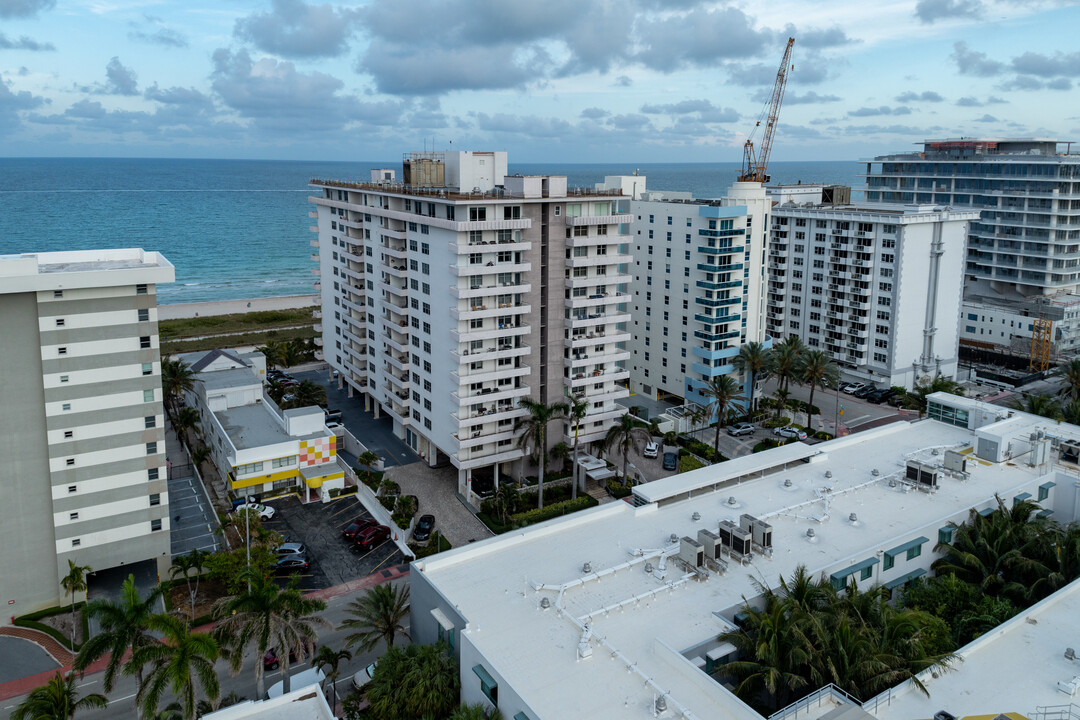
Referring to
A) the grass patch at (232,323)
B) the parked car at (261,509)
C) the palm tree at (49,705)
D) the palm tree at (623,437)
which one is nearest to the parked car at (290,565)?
the parked car at (261,509)

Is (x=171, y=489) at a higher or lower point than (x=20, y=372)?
lower

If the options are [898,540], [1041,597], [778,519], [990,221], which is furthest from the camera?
[990,221]

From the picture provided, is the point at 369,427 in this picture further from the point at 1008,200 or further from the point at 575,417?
the point at 1008,200

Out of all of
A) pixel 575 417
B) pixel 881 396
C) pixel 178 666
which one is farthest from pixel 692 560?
pixel 881 396

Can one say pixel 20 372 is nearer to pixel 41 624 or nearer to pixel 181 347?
pixel 41 624

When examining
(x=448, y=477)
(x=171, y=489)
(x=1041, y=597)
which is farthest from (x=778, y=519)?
(x=171, y=489)

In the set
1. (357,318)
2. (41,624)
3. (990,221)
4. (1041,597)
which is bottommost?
(41,624)
